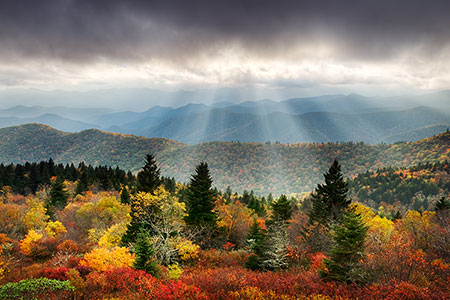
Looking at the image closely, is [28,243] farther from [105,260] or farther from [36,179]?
[36,179]

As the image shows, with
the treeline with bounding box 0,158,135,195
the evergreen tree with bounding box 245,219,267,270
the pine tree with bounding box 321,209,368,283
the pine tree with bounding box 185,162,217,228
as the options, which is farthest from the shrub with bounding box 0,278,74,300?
the treeline with bounding box 0,158,135,195

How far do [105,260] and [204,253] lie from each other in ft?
38.4

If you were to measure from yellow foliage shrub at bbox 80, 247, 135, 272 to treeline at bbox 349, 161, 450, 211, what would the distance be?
141 m

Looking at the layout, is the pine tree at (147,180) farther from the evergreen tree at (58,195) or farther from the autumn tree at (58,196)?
the evergreen tree at (58,195)

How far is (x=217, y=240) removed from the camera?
35.8 meters

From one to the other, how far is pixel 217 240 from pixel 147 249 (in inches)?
737

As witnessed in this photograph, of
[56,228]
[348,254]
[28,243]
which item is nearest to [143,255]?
[348,254]

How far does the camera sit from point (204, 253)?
96.0 ft

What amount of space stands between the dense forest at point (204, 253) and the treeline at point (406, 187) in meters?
115

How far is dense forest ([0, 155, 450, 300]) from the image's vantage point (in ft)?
48.3

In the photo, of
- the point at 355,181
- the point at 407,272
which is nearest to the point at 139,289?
the point at 407,272

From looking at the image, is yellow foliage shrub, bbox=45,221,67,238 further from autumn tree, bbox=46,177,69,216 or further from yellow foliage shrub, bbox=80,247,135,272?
yellow foliage shrub, bbox=80,247,135,272

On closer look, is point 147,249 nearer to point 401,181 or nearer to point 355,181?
point 401,181

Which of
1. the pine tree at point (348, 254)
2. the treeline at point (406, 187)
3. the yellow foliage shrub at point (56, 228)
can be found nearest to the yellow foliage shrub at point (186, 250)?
the pine tree at point (348, 254)
